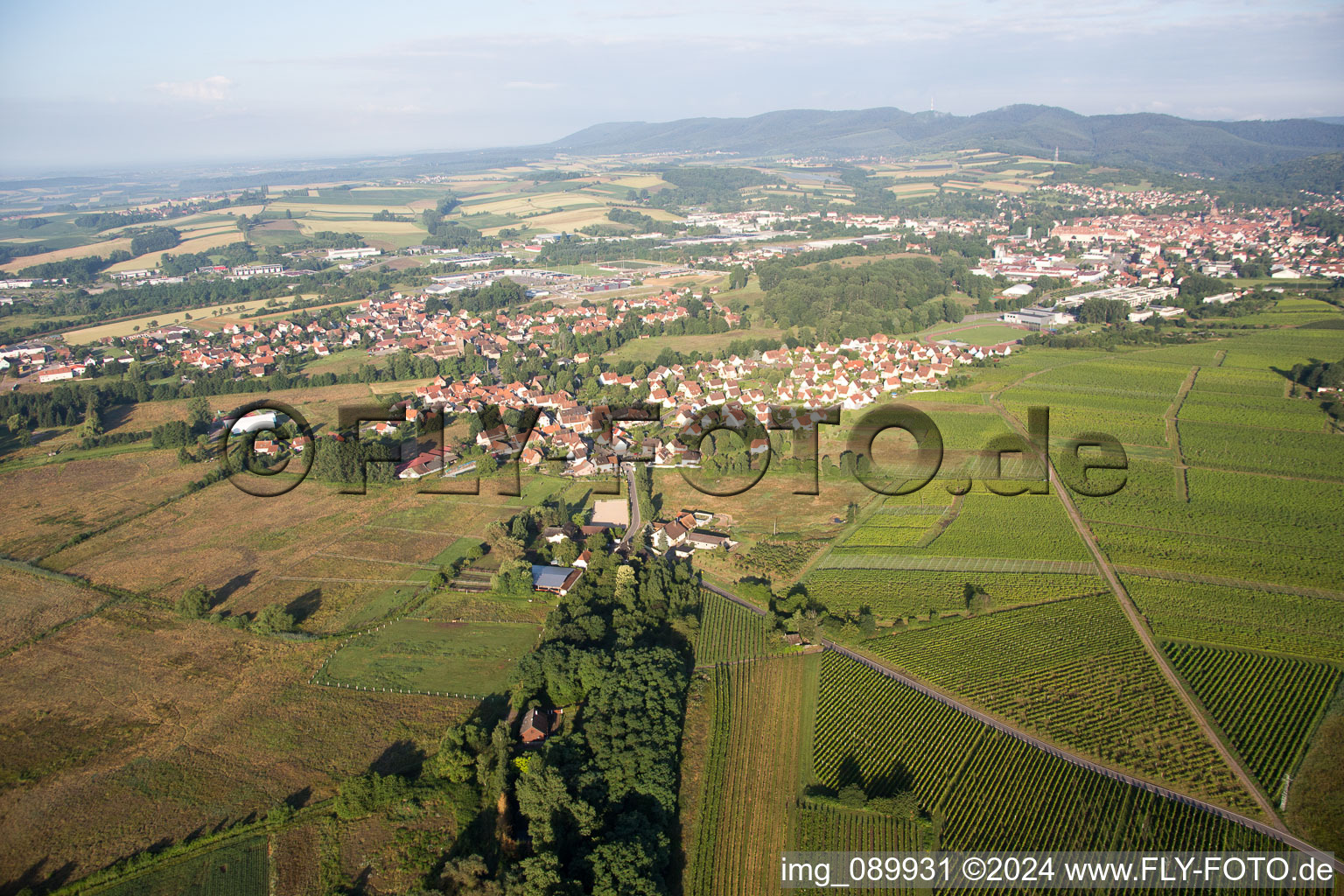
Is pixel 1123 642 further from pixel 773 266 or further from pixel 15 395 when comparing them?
pixel 773 266

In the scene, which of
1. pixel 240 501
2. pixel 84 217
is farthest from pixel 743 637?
pixel 84 217

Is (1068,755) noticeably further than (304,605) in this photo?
No

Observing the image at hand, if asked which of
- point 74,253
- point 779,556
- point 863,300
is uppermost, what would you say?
point 74,253

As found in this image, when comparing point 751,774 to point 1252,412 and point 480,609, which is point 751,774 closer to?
point 480,609

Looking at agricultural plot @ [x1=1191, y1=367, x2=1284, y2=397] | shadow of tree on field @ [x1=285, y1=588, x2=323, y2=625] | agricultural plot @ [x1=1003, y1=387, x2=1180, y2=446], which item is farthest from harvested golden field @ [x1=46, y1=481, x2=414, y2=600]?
agricultural plot @ [x1=1191, y1=367, x2=1284, y2=397]

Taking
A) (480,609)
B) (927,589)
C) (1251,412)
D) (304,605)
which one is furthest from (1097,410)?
(304,605)

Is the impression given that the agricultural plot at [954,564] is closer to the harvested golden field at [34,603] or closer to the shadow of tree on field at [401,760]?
the shadow of tree on field at [401,760]
